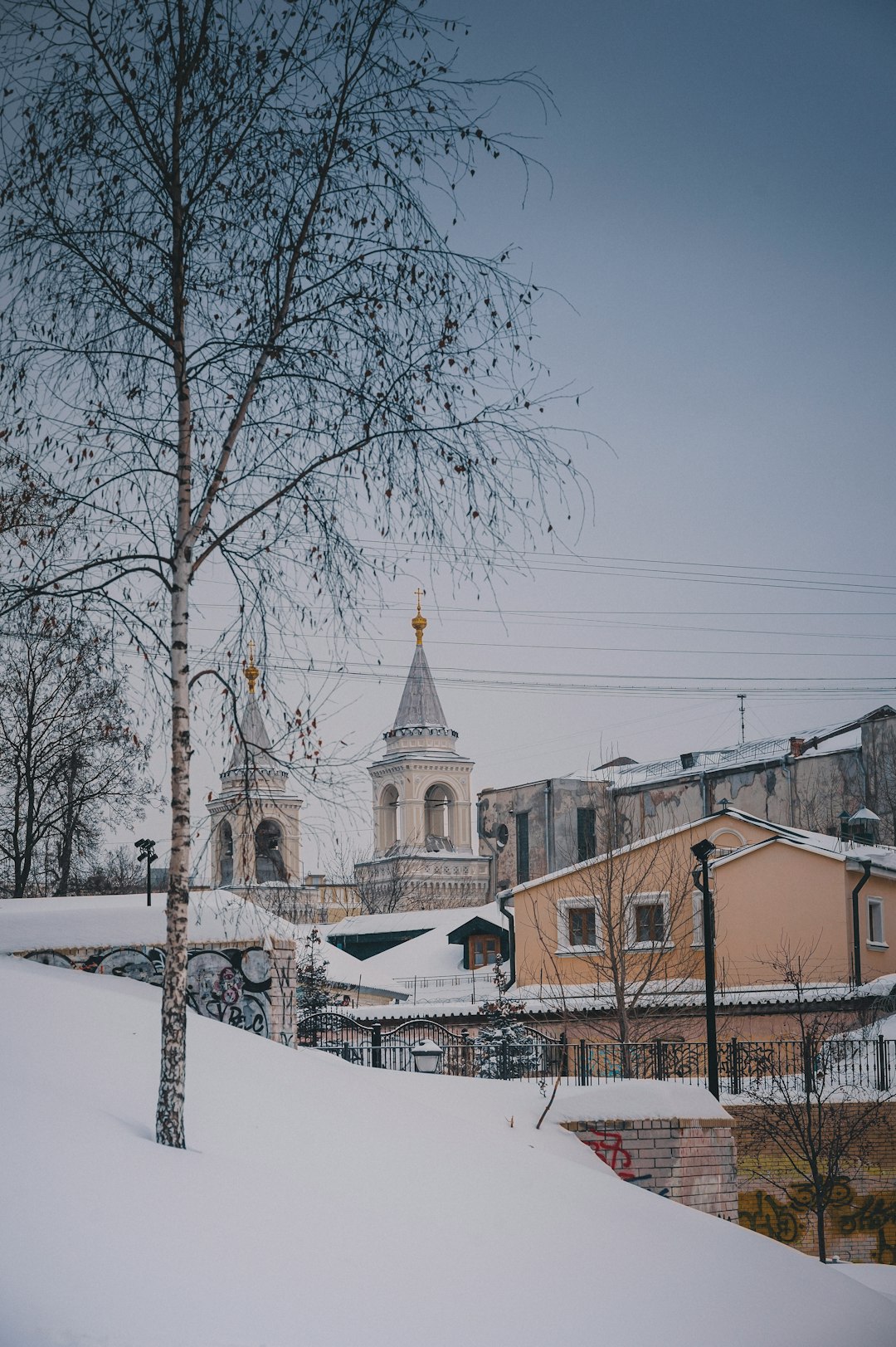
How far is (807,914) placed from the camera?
30.8 meters

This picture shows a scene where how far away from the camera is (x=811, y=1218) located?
19156 mm

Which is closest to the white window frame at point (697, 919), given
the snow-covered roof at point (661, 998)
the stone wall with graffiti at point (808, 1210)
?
the snow-covered roof at point (661, 998)

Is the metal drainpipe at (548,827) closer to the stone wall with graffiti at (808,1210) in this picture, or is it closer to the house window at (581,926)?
the house window at (581,926)

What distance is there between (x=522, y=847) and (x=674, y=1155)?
5833 cm

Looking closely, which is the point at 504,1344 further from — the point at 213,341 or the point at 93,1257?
the point at 213,341

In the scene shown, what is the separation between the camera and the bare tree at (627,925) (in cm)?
2973

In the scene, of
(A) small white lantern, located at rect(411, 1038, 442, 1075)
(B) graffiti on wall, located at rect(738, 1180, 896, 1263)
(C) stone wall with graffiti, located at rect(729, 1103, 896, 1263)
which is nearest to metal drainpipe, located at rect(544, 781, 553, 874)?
(C) stone wall with graffiti, located at rect(729, 1103, 896, 1263)

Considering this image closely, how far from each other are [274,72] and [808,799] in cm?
4881

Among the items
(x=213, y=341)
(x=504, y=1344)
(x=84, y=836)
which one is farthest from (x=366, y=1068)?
(x=84, y=836)

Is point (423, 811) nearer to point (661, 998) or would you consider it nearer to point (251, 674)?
point (661, 998)

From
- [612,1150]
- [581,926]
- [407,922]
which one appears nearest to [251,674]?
[612,1150]

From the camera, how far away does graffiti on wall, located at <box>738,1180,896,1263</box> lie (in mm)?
19078

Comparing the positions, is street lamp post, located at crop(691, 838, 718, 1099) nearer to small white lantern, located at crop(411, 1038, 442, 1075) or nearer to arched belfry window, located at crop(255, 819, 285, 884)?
small white lantern, located at crop(411, 1038, 442, 1075)

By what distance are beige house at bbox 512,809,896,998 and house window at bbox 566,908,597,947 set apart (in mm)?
270
